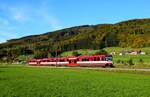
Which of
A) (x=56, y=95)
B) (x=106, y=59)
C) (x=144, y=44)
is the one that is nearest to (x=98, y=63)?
(x=106, y=59)

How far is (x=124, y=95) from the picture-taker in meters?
21.9

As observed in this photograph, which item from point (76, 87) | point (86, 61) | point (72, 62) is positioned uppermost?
point (72, 62)

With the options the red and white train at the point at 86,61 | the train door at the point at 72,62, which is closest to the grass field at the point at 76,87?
the red and white train at the point at 86,61

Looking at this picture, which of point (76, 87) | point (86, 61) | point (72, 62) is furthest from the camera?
point (72, 62)

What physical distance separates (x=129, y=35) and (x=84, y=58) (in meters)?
111

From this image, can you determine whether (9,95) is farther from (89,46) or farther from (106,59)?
(89,46)

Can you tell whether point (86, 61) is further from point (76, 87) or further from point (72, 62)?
point (76, 87)

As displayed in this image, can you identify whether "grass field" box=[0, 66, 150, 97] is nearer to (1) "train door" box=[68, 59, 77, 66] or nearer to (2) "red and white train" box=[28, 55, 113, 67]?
Result: (2) "red and white train" box=[28, 55, 113, 67]

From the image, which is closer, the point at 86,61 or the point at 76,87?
the point at 76,87

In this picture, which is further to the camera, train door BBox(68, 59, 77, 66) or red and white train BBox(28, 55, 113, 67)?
train door BBox(68, 59, 77, 66)

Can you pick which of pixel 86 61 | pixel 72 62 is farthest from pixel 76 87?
pixel 72 62

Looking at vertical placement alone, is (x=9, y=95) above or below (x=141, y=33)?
below

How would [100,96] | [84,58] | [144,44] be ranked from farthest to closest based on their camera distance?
[144,44]
[84,58]
[100,96]

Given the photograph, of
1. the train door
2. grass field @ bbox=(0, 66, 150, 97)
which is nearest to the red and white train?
the train door
